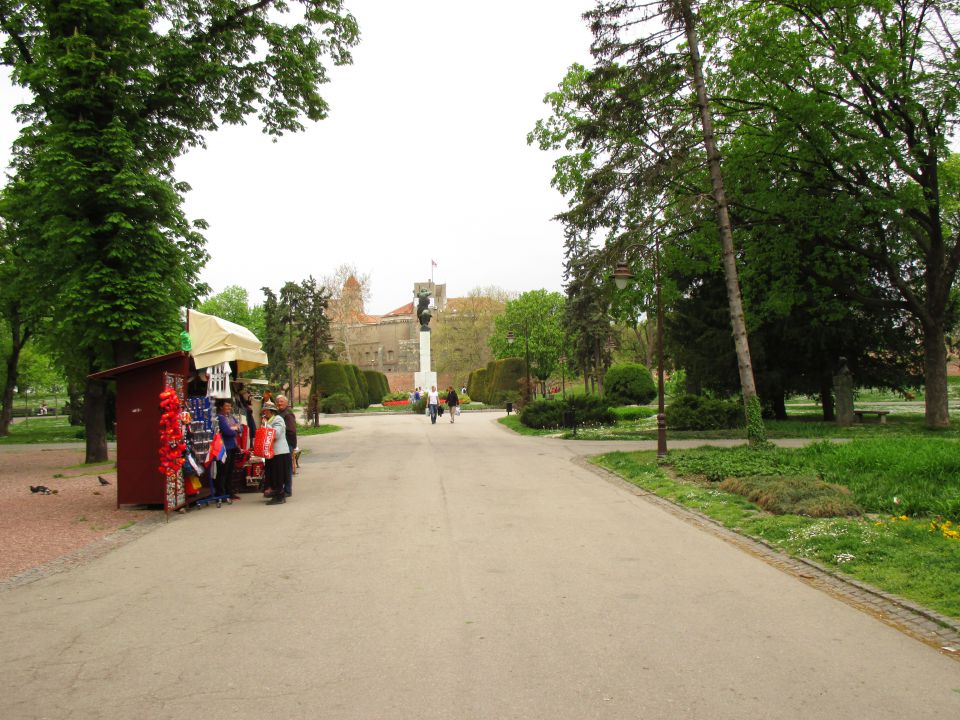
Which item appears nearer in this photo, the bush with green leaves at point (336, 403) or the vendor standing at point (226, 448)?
the vendor standing at point (226, 448)

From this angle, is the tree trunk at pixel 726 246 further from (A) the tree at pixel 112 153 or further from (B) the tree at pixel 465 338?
(B) the tree at pixel 465 338

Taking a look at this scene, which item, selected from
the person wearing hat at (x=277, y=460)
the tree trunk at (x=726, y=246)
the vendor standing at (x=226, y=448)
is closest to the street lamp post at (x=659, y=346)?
the tree trunk at (x=726, y=246)

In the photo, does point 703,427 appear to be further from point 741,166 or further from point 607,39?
point 607,39

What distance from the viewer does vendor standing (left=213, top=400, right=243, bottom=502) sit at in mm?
11906

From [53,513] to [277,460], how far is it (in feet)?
10.7

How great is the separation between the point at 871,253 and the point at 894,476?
15.4 meters

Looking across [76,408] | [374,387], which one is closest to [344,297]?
[374,387]

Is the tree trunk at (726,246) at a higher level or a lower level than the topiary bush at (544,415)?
higher

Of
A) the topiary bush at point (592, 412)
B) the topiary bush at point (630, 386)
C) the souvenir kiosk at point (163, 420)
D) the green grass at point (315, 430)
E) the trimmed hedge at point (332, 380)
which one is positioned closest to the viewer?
the souvenir kiosk at point (163, 420)

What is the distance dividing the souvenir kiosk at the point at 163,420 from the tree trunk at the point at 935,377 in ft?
67.5

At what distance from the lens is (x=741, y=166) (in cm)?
2150

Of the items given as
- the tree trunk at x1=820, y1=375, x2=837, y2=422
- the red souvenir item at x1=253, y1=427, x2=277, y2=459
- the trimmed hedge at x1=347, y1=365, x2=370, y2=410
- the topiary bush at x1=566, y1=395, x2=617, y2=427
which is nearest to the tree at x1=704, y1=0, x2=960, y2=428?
the tree trunk at x1=820, y1=375, x2=837, y2=422

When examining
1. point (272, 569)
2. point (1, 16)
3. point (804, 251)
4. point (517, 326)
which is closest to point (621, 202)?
point (804, 251)

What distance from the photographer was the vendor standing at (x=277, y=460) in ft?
38.1
